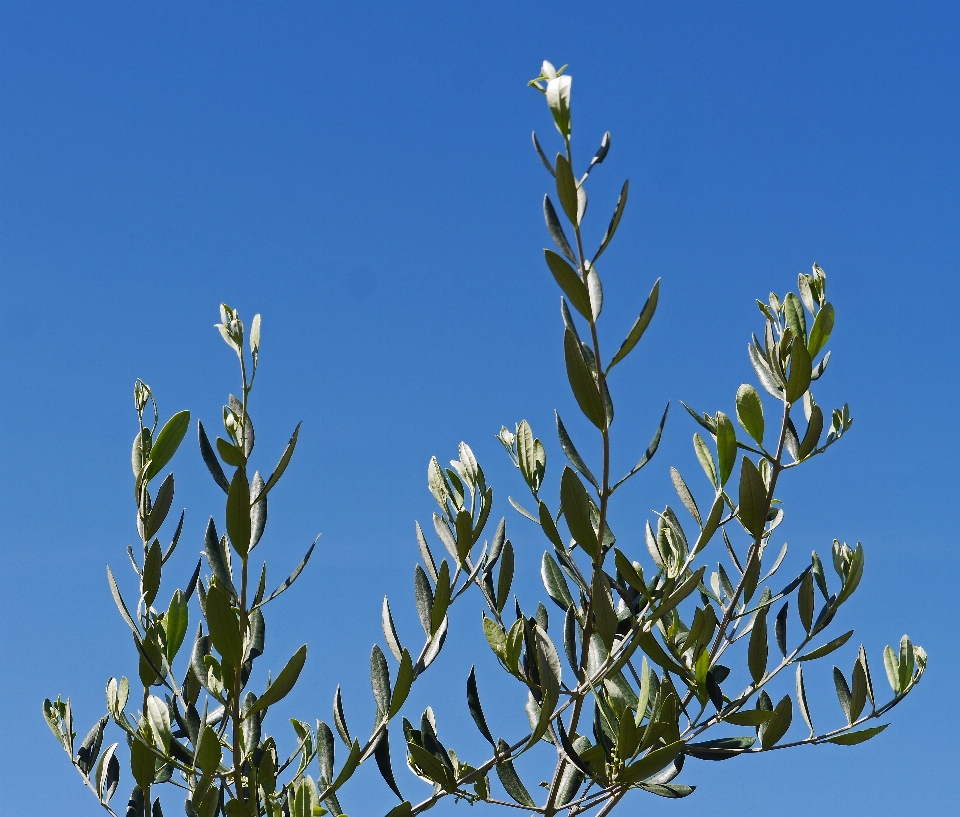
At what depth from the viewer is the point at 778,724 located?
2078 millimetres

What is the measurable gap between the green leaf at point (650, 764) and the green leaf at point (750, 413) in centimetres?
69

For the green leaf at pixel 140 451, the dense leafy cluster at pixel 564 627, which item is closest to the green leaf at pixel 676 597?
the dense leafy cluster at pixel 564 627

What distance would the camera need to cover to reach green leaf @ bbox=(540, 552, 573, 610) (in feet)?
7.85

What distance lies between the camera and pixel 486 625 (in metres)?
2.05

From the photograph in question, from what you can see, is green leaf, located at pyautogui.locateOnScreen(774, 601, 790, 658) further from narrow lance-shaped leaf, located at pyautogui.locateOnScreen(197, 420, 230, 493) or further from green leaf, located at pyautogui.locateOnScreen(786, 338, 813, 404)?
narrow lance-shaped leaf, located at pyautogui.locateOnScreen(197, 420, 230, 493)

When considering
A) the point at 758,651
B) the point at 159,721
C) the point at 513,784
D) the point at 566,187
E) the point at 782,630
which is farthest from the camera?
the point at 782,630

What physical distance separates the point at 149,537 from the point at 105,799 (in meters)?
0.85

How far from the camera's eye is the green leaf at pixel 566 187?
1697 millimetres

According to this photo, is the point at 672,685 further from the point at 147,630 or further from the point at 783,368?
the point at 147,630

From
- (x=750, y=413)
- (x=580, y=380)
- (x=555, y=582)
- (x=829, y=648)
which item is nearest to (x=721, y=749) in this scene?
(x=829, y=648)

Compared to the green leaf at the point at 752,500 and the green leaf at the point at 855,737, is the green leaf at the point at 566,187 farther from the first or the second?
the green leaf at the point at 855,737

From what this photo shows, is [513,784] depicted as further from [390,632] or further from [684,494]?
[684,494]

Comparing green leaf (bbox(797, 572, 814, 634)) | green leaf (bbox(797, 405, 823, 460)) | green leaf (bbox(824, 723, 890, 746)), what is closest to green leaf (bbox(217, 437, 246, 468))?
green leaf (bbox(797, 405, 823, 460))

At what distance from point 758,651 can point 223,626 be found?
1.17m
